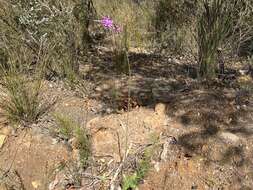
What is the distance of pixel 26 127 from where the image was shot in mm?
3270

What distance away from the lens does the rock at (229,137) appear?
2.84 m

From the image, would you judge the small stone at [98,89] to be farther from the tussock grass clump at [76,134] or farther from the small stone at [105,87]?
the tussock grass clump at [76,134]

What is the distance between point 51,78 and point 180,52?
1.40 metres

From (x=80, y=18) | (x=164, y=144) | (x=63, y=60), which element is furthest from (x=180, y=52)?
(x=164, y=144)

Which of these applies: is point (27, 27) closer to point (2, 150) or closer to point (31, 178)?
point (2, 150)

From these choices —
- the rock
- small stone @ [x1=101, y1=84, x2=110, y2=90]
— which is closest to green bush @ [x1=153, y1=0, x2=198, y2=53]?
small stone @ [x1=101, y1=84, x2=110, y2=90]

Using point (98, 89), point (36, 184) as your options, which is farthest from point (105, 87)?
point (36, 184)

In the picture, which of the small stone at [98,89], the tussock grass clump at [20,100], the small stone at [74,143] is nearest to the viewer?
the small stone at [74,143]

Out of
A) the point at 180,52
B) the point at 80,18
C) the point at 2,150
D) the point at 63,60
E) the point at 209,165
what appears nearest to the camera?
the point at 209,165

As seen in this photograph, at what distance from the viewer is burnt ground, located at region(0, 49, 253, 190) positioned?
2740 millimetres

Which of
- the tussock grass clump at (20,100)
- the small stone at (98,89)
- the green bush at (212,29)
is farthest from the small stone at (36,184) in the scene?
the green bush at (212,29)

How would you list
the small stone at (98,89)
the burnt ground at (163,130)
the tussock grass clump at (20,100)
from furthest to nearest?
the small stone at (98,89), the tussock grass clump at (20,100), the burnt ground at (163,130)

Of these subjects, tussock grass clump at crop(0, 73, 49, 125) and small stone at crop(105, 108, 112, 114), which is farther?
small stone at crop(105, 108, 112, 114)

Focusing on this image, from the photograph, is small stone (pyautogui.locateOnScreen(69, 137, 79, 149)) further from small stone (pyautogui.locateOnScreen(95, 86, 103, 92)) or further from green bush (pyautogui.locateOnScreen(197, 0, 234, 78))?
green bush (pyautogui.locateOnScreen(197, 0, 234, 78))
